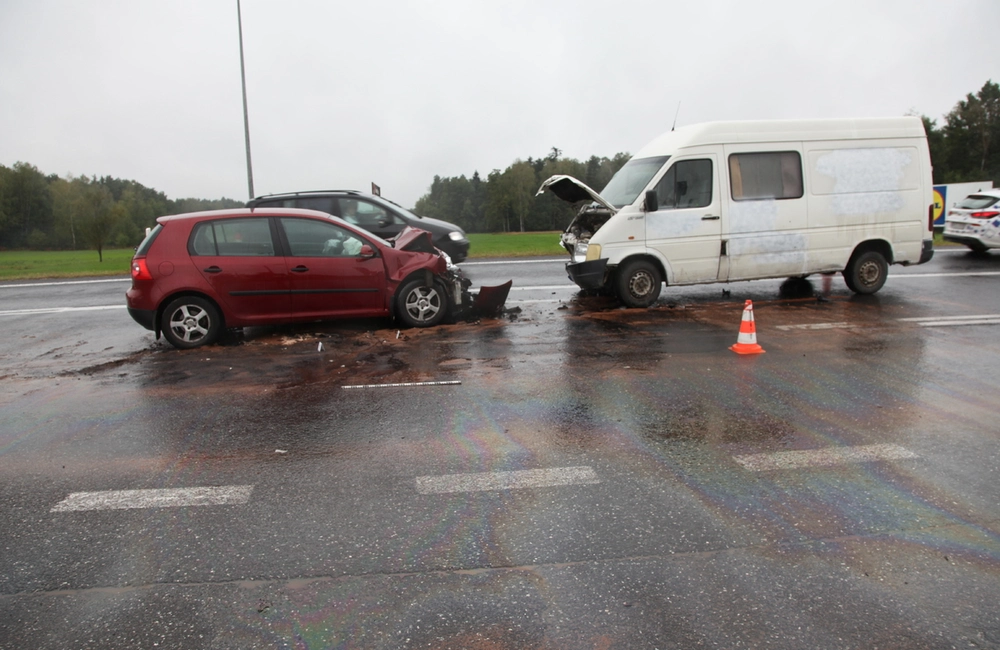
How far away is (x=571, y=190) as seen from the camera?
33.3ft

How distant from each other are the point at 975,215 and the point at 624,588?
1692 centimetres

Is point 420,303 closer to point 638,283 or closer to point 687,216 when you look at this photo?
point 638,283

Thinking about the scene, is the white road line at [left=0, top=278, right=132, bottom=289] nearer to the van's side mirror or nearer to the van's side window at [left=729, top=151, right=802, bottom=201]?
the van's side mirror

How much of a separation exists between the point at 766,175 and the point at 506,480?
24.7 feet

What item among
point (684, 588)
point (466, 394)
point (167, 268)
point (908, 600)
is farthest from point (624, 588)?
point (167, 268)

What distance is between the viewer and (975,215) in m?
15.6

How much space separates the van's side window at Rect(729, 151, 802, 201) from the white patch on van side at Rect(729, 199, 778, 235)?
0.09 metres

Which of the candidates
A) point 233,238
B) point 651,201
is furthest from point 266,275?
point 651,201

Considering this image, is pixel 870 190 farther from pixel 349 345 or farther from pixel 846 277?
pixel 349 345

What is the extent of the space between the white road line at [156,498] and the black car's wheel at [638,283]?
262 inches

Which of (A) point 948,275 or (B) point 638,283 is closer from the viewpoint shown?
(B) point 638,283

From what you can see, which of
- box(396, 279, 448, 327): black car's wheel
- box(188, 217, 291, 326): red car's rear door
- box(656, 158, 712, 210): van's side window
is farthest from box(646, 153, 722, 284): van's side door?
box(188, 217, 291, 326): red car's rear door

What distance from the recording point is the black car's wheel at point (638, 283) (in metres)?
9.58

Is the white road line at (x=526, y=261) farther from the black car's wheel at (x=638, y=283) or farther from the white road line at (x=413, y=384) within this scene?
the white road line at (x=413, y=384)
